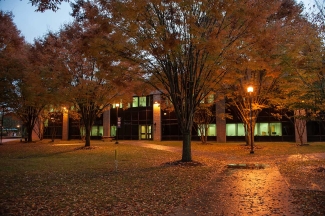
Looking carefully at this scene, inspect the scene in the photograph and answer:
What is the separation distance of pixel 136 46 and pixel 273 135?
26643 mm

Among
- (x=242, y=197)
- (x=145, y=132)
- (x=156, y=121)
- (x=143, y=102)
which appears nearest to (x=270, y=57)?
(x=242, y=197)

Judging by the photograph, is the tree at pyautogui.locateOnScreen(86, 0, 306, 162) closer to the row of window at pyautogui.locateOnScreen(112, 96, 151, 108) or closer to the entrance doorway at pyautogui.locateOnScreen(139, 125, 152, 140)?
the row of window at pyautogui.locateOnScreen(112, 96, 151, 108)

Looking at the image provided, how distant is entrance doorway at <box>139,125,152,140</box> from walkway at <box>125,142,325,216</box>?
31788mm

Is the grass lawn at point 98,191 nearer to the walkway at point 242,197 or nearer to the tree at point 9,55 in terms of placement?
the walkway at point 242,197

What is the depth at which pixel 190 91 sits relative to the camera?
14336mm

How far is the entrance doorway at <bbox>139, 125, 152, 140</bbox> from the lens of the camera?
42.2 metres

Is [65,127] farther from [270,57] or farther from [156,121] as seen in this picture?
[270,57]

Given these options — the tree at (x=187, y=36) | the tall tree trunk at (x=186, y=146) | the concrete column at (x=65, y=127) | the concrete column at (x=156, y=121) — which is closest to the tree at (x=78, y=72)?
the tree at (x=187, y=36)

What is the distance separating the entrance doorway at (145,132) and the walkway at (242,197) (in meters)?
31.8

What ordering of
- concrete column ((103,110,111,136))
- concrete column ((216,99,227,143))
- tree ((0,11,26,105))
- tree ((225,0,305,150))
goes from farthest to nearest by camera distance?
concrete column ((103,110,111,136)) < concrete column ((216,99,227,143)) < tree ((0,11,26,105)) < tree ((225,0,305,150))

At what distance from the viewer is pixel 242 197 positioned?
24.3 ft

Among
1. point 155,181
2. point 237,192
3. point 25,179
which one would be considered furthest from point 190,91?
point 25,179

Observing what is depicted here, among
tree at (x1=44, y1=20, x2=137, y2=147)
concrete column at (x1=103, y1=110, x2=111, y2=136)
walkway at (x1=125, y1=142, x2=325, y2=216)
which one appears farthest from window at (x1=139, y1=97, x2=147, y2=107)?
walkway at (x1=125, y1=142, x2=325, y2=216)

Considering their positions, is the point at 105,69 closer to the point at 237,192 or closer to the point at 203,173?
the point at 203,173
